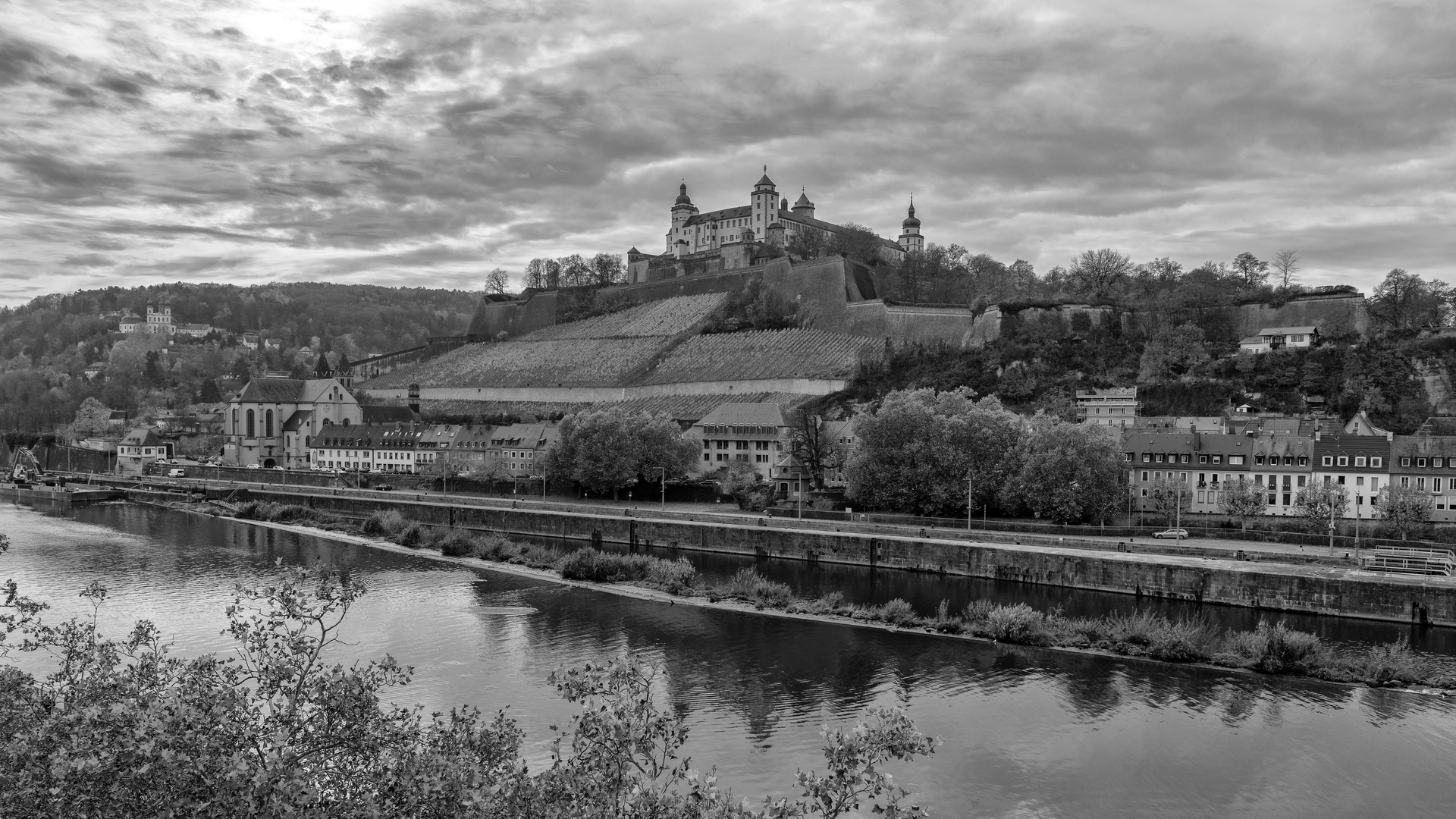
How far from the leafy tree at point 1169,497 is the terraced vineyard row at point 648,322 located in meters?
53.9

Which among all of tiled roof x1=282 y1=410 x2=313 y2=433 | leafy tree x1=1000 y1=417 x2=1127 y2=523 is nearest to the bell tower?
tiled roof x1=282 y1=410 x2=313 y2=433

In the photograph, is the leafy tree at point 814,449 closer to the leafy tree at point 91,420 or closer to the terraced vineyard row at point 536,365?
the terraced vineyard row at point 536,365

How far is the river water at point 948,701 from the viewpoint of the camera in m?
18.9

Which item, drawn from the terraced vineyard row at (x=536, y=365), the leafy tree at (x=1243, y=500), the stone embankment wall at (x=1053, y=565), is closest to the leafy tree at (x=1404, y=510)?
the leafy tree at (x=1243, y=500)

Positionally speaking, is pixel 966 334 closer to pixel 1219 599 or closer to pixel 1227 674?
pixel 1219 599

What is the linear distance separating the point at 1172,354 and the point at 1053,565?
33.4 m

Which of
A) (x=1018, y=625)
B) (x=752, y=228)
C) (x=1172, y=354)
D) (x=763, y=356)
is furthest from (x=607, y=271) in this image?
(x=1018, y=625)

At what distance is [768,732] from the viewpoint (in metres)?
21.5

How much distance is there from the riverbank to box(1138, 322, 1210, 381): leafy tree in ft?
115

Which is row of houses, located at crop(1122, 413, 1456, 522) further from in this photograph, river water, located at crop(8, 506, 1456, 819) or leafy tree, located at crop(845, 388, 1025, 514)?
river water, located at crop(8, 506, 1456, 819)

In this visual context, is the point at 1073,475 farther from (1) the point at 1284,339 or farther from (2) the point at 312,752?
(2) the point at 312,752

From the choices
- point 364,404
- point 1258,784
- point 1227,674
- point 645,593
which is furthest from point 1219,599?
point 364,404

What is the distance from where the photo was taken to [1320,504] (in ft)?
134

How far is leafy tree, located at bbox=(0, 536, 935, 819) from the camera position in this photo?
8.55 metres
